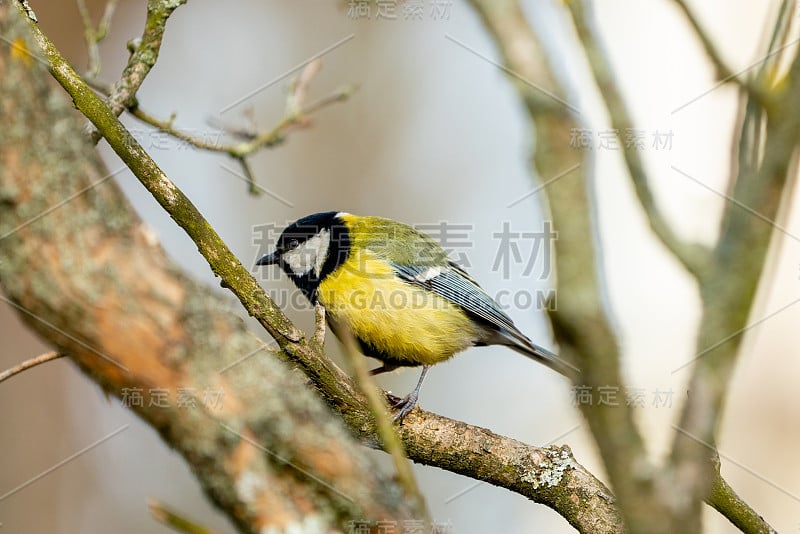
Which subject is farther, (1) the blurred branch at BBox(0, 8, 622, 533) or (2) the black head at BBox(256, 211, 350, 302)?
(2) the black head at BBox(256, 211, 350, 302)

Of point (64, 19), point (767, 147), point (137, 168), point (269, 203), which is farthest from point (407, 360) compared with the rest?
point (64, 19)

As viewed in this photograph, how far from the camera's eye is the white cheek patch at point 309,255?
3018 millimetres

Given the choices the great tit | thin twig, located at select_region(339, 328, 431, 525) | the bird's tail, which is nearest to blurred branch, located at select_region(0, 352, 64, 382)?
thin twig, located at select_region(339, 328, 431, 525)

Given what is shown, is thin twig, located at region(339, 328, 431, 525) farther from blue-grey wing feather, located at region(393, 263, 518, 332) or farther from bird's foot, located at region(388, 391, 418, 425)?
blue-grey wing feather, located at region(393, 263, 518, 332)

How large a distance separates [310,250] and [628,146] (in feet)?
6.12

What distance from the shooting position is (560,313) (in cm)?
131

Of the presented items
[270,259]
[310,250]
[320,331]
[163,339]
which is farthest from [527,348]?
[163,339]

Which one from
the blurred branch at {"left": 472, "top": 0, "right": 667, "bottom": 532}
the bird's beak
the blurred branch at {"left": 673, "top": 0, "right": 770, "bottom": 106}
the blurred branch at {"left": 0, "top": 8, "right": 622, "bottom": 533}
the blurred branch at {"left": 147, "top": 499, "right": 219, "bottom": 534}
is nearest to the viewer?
the blurred branch at {"left": 147, "top": 499, "right": 219, "bottom": 534}

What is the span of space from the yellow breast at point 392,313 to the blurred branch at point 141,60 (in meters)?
1.04

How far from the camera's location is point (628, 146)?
1399mm

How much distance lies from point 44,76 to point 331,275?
191 cm

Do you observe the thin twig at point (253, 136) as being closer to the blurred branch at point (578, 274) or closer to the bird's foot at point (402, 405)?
the blurred branch at point (578, 274)

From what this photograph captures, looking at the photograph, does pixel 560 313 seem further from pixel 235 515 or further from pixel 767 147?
pixel 235 515

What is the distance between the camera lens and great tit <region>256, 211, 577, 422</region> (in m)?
2.79
